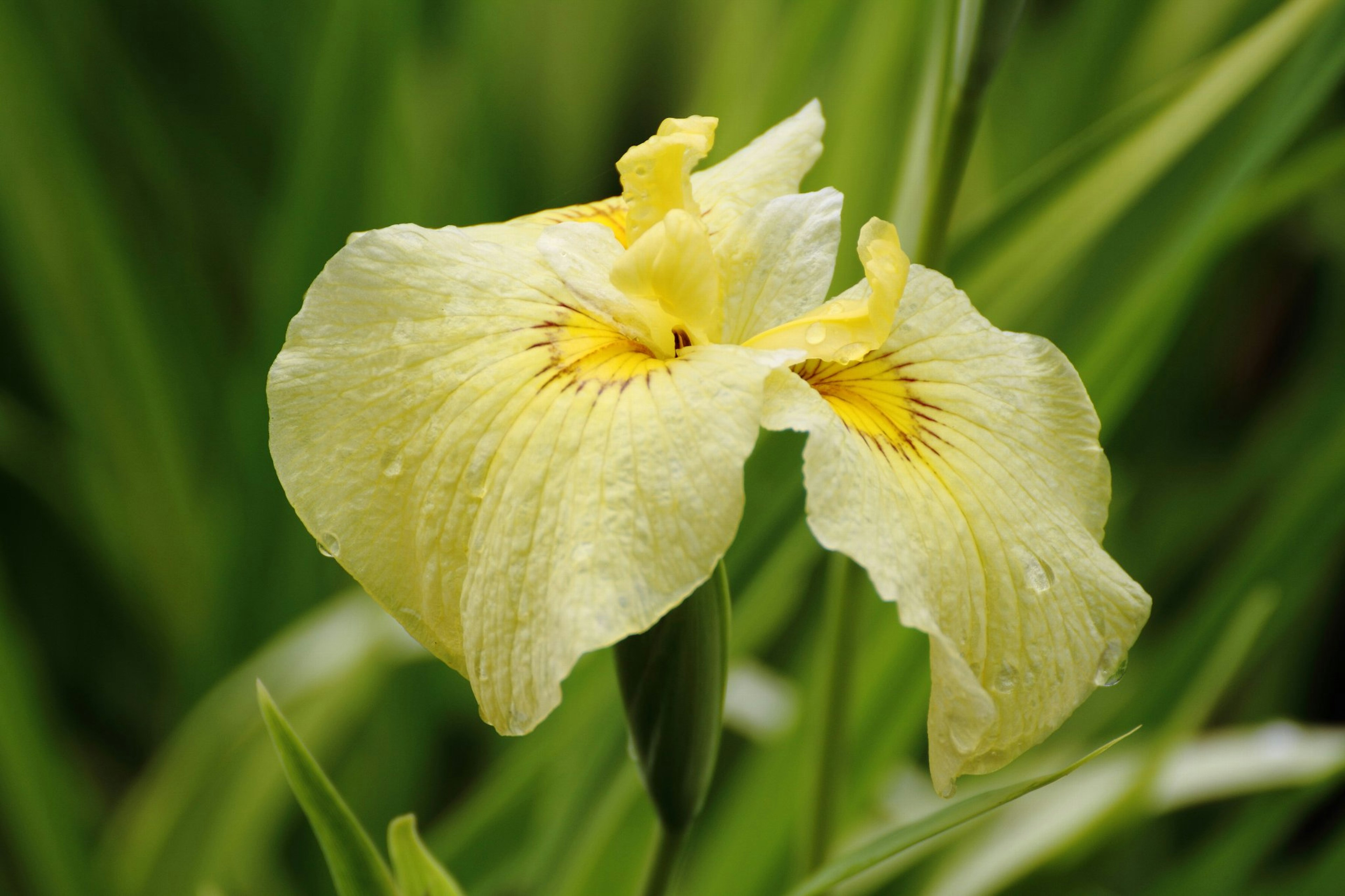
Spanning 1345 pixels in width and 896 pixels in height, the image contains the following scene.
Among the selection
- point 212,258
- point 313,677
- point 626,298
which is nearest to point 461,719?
point 313,677

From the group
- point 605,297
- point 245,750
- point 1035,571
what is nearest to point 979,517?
point 1035,571

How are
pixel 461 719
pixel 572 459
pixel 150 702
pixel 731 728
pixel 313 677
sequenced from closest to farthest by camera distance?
pixel 572 459 < pixel 313 677 < pixel 731 728 < pixel 461 719 < pixel 150 702

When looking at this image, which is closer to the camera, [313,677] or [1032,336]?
[1032,336]

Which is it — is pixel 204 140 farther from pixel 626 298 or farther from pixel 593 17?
pixel 626 298

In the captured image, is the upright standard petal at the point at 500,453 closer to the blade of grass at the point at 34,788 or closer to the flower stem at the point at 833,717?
the flower stem at the point at 833,717

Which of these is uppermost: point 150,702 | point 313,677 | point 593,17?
point 593,17

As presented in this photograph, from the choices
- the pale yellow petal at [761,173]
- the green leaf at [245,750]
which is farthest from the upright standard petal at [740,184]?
the green leaf at [245,750]

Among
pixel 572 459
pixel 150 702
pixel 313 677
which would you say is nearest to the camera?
pixel 572 459
